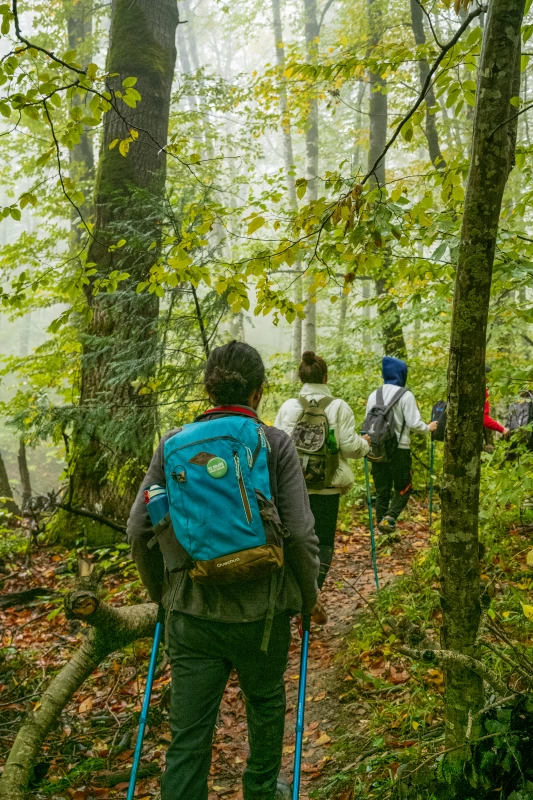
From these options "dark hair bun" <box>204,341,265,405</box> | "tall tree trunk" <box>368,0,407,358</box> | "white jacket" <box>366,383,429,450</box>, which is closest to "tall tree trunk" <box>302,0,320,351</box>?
Answer: "tall tree trunk" <box>368,0,407,358</box>

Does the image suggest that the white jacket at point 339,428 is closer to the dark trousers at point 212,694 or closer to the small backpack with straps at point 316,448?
the small backpack with straps at point 316,448

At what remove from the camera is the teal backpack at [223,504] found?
6.86ft

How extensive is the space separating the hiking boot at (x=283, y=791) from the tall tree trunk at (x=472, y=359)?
3.24ft

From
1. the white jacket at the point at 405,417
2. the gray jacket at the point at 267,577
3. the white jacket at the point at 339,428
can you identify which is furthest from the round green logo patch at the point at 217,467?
the white jacket at the point at 405,417

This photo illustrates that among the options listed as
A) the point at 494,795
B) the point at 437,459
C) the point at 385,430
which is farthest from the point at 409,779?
the point at 437,459

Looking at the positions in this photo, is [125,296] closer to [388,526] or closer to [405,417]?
[405,417]

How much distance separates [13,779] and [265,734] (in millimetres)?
1515

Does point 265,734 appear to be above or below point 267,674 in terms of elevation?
below

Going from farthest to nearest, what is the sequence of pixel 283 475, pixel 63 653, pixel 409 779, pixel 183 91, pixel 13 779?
1. pixel 183 91
2. pixel 63 653
3. pixel 13 779
4. pixel 283 475
5. pixel 409 779

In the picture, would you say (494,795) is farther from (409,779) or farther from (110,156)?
(110,156)

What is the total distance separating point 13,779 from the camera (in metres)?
2.80

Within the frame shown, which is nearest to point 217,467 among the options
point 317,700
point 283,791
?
point 283,791

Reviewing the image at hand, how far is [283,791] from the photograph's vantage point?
264 cm

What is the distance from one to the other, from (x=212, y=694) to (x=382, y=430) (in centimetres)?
438
